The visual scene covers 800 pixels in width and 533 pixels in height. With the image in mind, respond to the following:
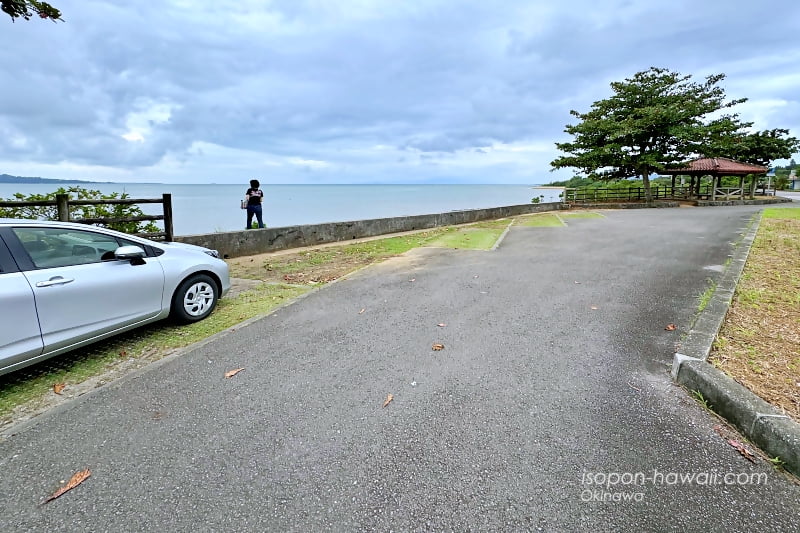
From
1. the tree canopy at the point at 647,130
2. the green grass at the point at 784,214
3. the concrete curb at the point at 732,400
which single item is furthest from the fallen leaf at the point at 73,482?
the tree canopy at the point at 647,130

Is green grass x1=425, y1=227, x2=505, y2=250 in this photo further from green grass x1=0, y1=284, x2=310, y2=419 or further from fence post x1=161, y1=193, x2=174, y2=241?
fence post x1=161, y1=193, x2=174, y2=241

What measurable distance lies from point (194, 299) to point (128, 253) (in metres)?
0.98

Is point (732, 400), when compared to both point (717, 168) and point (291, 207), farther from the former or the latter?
point (291, 207)

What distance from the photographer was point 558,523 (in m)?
1.86

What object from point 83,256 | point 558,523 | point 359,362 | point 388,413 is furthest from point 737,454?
point 83,256

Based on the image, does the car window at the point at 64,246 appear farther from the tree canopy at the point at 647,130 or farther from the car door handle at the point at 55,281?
the tree canopy at the point at 647,130

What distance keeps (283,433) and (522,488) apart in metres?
1.46

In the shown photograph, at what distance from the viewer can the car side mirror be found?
378 cm

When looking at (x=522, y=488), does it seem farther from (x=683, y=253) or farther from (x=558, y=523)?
(x=683, y=253)

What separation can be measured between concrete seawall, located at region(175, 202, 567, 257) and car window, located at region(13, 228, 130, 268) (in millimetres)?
4600

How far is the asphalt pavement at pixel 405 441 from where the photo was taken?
1.93m

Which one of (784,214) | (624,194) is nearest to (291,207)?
(624,194)

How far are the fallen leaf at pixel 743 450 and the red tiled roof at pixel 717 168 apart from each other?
27701 millimetres

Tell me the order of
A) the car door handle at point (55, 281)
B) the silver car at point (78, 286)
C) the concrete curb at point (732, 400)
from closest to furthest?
the concrete curb at point (732, 400) < the silver car at point (78, 286) < the car door handle at point (55, 281)
